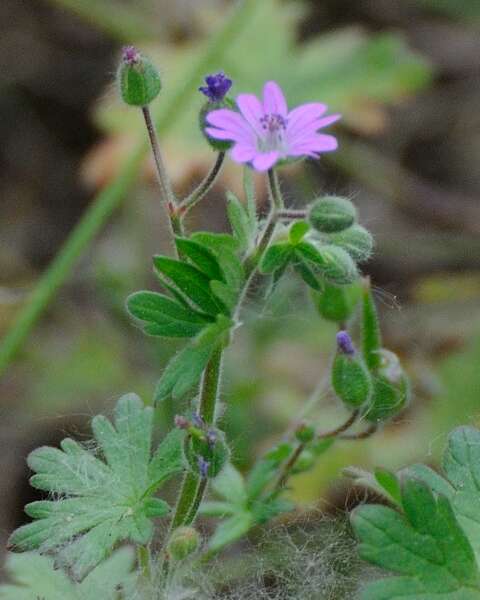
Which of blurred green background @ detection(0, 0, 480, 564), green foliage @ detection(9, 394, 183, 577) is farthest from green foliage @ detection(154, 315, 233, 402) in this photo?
blurred green background @ detection(0, 0, 480, 564)

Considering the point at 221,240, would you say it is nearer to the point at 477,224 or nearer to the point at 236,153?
the point at 236,153

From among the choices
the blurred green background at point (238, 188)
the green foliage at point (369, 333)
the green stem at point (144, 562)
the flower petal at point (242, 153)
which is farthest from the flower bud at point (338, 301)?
the blurred green background at point (238, 188)

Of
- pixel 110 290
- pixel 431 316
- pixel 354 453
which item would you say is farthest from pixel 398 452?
pixel 110 290

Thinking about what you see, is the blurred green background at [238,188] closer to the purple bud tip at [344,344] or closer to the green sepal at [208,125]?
the purple bud tip at [344,344]

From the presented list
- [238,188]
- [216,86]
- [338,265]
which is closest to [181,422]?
[338,265]

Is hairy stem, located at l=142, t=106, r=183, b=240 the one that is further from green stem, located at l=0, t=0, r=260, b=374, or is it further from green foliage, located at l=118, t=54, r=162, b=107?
green stem, located at l=0, t=0, r=260, b=374

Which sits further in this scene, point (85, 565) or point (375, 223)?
point (375, 223)

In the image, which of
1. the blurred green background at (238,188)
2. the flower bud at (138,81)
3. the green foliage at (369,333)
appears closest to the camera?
the flower bud at (138,81)
